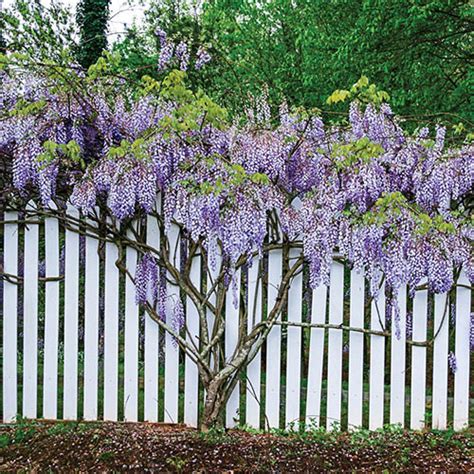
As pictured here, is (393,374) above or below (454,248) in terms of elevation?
below

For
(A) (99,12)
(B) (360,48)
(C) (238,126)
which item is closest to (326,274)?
(C) (238,126)

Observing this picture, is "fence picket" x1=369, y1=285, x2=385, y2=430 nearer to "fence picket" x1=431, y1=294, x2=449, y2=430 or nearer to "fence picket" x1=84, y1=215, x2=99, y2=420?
"fence picket" x1=431, y1=294, x2=449, y2=430

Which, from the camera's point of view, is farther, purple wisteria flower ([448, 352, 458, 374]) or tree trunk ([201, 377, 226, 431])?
purple wisteria flower ([448, 352, 458, 374])

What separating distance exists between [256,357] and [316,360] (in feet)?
1.27

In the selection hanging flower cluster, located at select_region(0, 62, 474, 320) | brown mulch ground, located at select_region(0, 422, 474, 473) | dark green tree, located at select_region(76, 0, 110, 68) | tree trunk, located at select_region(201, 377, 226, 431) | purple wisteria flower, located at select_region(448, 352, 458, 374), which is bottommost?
brown mulch ground, located at select_region(0, 422, 474, 473)

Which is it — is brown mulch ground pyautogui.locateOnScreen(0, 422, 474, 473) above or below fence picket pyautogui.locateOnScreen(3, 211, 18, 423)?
below

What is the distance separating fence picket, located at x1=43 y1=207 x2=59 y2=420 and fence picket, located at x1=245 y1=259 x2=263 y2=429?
127cm

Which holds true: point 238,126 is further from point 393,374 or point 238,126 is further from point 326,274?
point 393,374

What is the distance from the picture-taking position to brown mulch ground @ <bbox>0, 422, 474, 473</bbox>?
Answer: 3076 mm

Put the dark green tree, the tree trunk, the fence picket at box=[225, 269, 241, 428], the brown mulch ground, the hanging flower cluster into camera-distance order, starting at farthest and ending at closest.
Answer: the dark green tree < the fence picket at box=[225, 269, 241, 428] < the tree trunk < the hanging flower cluster < the brown mulch ground

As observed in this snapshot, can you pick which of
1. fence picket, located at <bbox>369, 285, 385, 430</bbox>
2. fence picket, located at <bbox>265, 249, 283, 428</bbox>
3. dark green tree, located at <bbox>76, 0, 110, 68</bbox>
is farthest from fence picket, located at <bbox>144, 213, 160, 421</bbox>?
dark green tree, located at <bbox>76, 0, 110, 68</bbox>

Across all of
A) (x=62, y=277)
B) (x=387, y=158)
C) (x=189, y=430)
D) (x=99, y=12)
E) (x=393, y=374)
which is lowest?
(x=189, y=430)

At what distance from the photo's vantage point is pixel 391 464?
313 centimetres

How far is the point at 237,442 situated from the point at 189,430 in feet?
1.52
